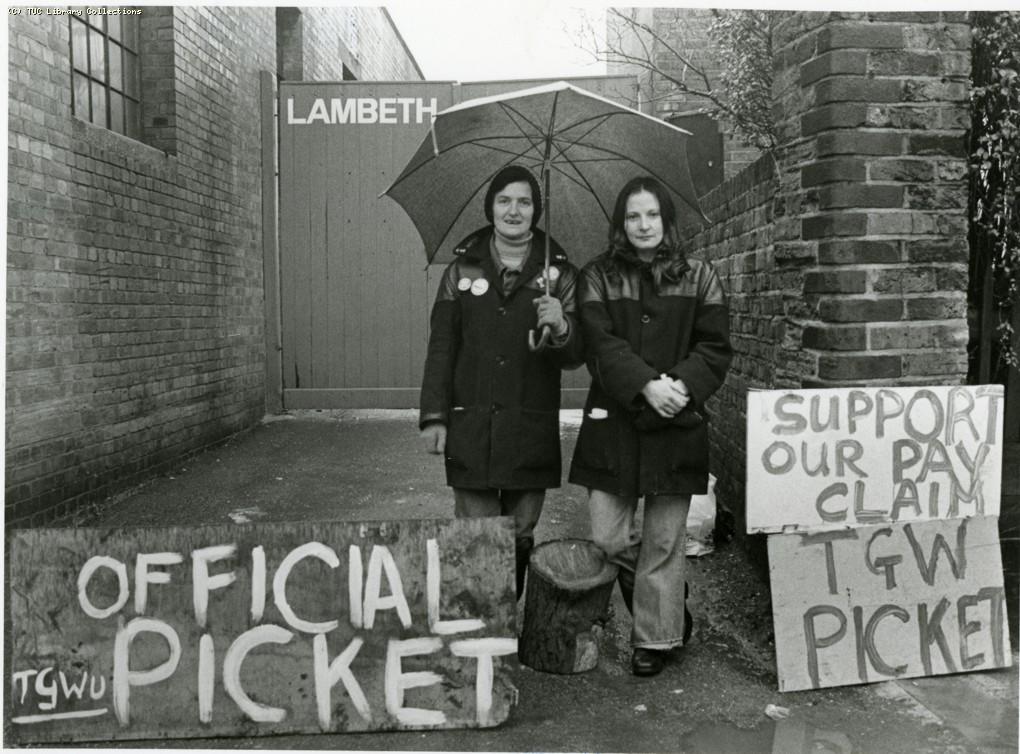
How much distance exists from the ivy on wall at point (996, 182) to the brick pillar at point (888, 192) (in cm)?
26

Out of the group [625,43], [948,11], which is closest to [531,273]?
[948,11]

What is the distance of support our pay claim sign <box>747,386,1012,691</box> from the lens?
3059 mm

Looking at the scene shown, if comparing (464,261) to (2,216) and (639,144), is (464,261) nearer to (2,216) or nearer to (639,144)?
(639,144)

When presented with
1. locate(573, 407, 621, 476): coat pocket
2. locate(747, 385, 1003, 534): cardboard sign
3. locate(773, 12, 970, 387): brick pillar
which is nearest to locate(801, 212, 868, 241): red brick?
locate(773, 12, 970, 387): brick pillar

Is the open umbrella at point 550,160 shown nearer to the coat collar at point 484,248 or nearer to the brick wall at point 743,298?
the coat collar at point 484,248

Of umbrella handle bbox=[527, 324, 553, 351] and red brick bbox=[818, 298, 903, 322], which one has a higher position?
red brick bbox=[818, 298, 903, 322]

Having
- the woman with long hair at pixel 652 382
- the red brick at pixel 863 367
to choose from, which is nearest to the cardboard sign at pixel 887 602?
the woman with long hair at pixel 652 382

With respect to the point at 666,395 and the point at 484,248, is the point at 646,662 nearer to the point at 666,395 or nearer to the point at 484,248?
the point at 666,395

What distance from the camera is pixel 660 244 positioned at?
3131mm

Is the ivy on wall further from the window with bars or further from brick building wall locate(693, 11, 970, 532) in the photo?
the window with bars

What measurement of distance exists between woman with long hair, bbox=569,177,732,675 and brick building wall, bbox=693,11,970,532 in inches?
18.6

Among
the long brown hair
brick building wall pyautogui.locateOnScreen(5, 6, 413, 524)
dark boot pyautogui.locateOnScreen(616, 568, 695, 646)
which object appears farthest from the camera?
brick building wall pyautogui.locateOnScreen(5, 6, 413, 524)

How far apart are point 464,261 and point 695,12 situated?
5.20 m

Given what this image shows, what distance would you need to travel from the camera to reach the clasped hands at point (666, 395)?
118 inches
